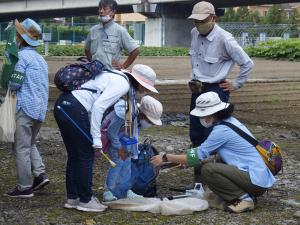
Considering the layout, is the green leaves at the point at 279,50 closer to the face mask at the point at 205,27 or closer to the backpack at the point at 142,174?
the face mask at the point at 205,27

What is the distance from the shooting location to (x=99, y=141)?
520cm

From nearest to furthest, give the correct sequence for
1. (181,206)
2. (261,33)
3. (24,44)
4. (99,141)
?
(99,141) < (181,206) < (24,44) < (261,33)

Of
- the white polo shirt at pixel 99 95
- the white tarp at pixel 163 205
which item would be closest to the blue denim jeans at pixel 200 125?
the white tarp at pixel 163 205

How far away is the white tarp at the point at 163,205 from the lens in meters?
5.61

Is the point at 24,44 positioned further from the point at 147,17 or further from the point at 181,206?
the point at 147,17

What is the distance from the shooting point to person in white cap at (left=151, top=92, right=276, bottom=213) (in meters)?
5.64

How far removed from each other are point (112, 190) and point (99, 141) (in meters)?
0.84

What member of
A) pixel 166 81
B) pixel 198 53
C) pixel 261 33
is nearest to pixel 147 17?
pixel 261 33

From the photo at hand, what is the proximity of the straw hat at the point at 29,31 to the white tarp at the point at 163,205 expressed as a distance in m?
1.69

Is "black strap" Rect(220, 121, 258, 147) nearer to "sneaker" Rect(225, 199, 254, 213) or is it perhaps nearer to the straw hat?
"sneaker" Rect(225, 199, 254, 213)

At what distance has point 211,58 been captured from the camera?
657 cm

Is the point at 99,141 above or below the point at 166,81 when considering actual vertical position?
above

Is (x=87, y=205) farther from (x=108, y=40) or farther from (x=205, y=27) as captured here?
(x=108, y=40)

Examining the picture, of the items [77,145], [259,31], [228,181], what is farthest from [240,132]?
[259,31]
